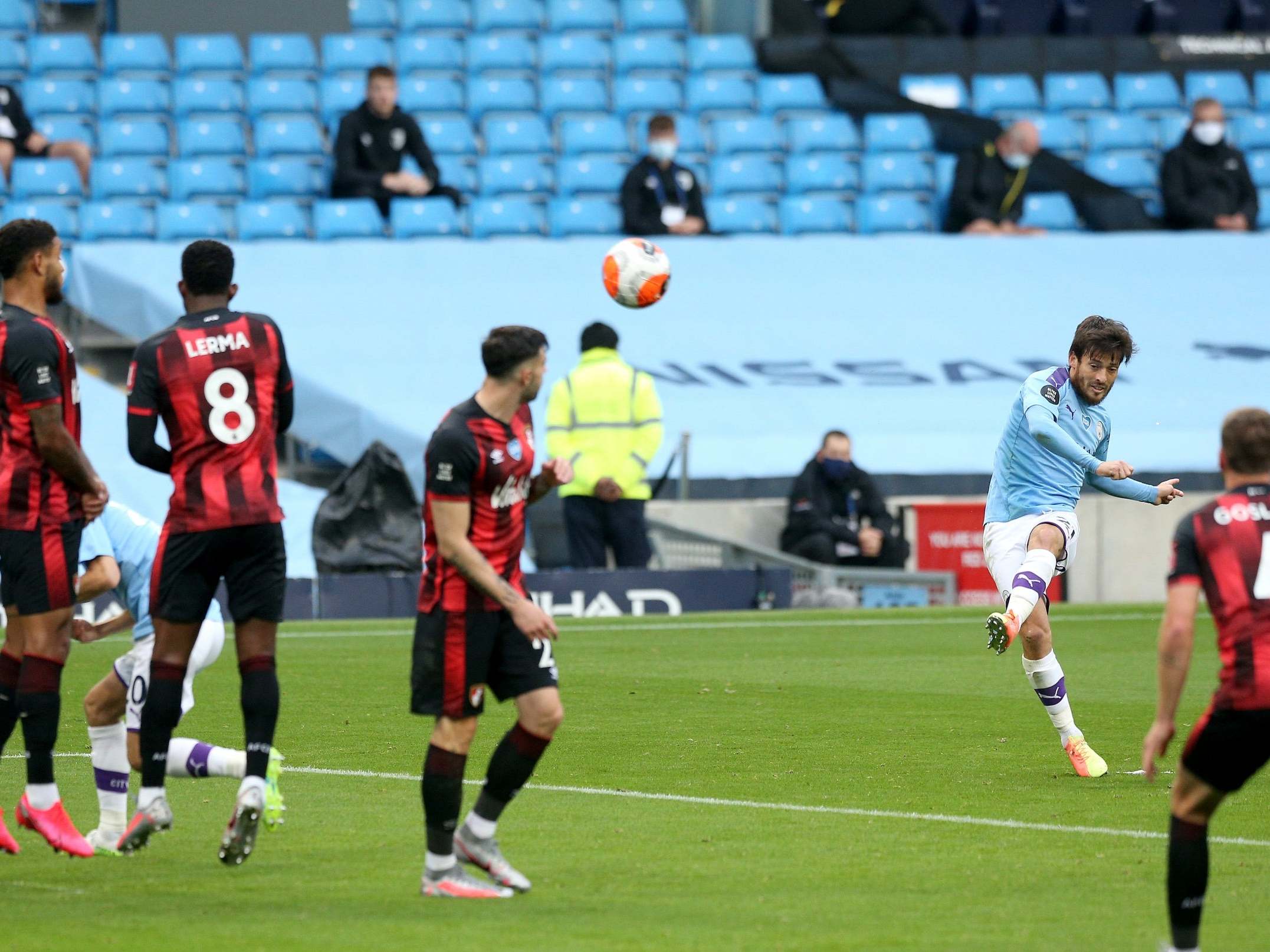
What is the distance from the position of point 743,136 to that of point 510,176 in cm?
276

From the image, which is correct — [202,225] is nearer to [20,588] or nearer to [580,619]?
[580,619]

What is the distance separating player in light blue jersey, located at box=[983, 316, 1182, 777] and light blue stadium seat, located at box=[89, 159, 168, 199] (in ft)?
44.7

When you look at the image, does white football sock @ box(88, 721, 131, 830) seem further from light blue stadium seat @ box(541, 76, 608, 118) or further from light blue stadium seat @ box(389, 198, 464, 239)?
light blue stadium seat @ box(541, 76, 608, 118)

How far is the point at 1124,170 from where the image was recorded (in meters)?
23.4

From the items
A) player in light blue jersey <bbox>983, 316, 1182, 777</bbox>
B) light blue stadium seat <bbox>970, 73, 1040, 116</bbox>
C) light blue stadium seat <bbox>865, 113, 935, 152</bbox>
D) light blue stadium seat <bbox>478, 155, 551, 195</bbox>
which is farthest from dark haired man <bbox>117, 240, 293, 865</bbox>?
light blue stadium seat <bbox>970, 73, 1040, 116</bbox>

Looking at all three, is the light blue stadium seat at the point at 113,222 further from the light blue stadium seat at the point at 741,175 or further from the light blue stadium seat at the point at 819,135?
the light blue stadium seat at the point at 819,135

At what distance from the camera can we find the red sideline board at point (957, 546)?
18.2 metres

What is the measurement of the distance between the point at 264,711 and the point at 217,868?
1.78ft

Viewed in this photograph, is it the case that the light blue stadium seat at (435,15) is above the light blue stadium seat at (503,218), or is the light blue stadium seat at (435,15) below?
above

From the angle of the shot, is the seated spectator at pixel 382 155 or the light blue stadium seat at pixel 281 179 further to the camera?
the light blue stadium seat at pixel 281 179

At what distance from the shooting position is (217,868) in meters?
6.91

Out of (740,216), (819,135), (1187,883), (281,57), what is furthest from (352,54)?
(1187,883)

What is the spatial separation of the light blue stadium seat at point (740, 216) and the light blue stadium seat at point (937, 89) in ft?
12.5

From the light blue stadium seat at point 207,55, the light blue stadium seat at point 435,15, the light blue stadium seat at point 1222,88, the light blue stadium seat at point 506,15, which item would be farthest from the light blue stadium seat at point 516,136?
the light blue stadium seat at point 1222,88
